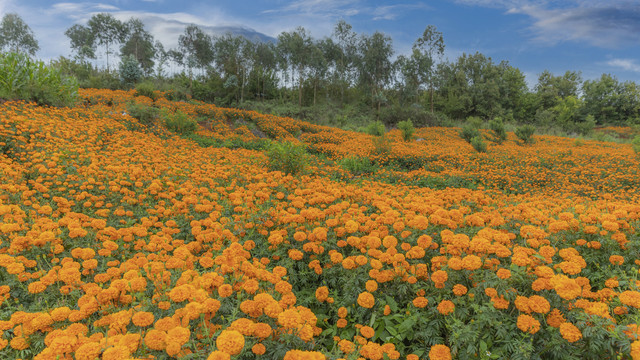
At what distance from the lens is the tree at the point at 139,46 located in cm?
5038

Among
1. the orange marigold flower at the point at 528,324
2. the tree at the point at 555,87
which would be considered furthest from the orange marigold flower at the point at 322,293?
the tree at the point at 555,87

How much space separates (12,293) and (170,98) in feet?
73.5

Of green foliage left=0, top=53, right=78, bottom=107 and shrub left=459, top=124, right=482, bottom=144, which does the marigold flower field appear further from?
shrub left=459, top=124, right=482, bottom=144

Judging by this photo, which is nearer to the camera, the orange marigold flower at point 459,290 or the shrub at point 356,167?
the orange marigold flower at point 459,290

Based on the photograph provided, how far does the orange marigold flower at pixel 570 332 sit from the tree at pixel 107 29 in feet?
223

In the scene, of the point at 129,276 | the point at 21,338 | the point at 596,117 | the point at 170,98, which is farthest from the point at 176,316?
the point at 596,117

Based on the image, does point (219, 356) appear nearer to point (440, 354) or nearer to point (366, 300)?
point (366, 300)

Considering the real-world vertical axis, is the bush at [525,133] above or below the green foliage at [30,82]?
below

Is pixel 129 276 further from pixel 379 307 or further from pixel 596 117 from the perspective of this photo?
pixel 596 117

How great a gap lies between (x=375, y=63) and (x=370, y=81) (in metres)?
2.99

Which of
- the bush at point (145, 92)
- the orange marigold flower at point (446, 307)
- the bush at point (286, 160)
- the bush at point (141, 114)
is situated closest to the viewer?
the orange marigold flower at point (446, 307)

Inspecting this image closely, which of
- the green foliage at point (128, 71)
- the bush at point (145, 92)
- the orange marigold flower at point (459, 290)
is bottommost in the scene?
the orange marigold flower at point (459, 290)

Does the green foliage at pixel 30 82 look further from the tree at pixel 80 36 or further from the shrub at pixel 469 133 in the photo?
the tree at pixel 80 36

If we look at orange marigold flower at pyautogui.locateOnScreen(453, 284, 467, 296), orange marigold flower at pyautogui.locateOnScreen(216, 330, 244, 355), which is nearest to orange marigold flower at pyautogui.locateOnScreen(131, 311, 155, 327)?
orange marigold flower at pyautogui.locateOnScreen(216, 330, 244, 355)
